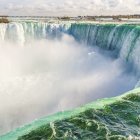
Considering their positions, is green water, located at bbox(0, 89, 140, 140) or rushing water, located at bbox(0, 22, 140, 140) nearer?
green water, located at bbox(0, 89, 140, 140)

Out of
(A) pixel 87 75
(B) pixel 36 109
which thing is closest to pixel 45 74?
(A) pixel 87 75

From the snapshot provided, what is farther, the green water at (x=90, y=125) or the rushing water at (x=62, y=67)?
the rushing water at (x=62, y=67)

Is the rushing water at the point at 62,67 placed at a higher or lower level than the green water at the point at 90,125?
lower

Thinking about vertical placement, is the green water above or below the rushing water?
above

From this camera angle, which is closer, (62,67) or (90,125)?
(90,125)

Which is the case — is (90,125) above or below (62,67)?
above

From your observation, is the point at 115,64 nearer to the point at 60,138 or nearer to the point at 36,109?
the point at 36,109

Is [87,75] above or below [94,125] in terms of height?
below

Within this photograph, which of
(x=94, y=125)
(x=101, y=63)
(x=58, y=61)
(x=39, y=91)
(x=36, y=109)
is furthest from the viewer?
(x=58, y=61)
